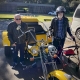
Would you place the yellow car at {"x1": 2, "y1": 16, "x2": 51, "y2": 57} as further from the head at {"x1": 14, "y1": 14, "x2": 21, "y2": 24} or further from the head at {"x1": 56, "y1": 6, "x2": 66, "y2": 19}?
the head at {"x1": 56, "y1": 6, "x2": 66, "y2": 19}

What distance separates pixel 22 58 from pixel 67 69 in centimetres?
160

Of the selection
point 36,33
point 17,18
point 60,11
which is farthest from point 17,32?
point 36,33

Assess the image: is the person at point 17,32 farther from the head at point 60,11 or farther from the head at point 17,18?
the head at point 60,11

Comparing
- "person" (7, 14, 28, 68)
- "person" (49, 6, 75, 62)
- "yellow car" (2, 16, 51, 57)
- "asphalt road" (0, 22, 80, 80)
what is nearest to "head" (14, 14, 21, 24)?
"person" (7, 14, 28, 68)

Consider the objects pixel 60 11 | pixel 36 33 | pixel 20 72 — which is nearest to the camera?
pixel 60 11

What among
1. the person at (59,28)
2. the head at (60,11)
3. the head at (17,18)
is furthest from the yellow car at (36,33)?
the head at (60,11)

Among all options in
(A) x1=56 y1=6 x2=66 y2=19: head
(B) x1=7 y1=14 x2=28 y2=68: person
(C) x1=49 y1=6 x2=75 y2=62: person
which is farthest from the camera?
(C) x1=49 y1=6 x2=75 y2=62: person

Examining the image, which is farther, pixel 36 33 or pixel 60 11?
pixel 36 33

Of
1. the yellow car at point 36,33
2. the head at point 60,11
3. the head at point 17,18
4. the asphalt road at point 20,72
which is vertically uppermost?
the head at point 60,11

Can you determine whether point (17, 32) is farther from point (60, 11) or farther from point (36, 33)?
point (36, 33)

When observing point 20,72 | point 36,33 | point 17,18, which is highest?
point 17,18

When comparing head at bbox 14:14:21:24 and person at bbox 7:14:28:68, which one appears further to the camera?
person at bbox 7:14:28:68

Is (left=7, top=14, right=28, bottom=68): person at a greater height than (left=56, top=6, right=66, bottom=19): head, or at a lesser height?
lesser

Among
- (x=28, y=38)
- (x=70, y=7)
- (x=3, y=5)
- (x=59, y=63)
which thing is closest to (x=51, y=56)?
(x=28, y=38)
